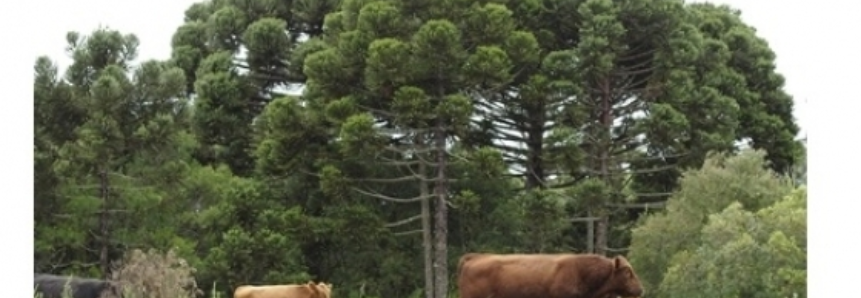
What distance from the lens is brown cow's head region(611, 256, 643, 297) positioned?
15008mm

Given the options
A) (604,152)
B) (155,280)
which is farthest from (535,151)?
(155,280)

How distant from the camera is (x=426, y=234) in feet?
79.6

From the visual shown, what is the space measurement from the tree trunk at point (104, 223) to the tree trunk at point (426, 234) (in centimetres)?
531

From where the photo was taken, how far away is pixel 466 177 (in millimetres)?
24656

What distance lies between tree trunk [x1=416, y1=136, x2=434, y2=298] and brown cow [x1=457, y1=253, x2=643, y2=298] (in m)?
6.64

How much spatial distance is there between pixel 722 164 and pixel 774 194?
2.40 m

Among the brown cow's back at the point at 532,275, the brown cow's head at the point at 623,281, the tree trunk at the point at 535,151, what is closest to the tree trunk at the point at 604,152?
the tree trunk at the point at 535,151

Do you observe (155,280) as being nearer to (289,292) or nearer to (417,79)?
(289,292)

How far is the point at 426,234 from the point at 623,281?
31.1 ft

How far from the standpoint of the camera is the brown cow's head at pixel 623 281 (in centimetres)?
1501

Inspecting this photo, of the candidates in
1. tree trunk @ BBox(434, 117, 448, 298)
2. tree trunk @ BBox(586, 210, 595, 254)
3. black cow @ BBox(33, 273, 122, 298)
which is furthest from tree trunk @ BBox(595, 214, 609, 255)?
black cow @ BBox(33, 273, 122, 298)

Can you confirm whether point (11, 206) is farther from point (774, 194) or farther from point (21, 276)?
point (774, 194)

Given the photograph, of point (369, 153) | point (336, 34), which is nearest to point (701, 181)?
point (369, 153)

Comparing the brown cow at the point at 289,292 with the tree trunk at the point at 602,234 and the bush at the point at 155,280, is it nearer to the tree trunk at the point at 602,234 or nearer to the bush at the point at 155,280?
the bush at the point at 155,280
